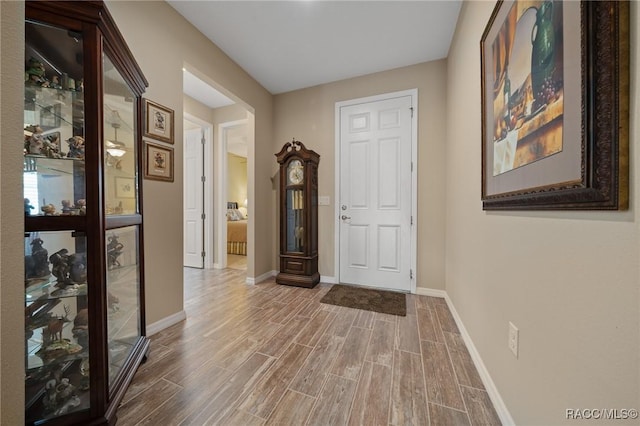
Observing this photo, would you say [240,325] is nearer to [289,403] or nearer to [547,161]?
[289,403]

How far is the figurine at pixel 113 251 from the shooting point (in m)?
1.29

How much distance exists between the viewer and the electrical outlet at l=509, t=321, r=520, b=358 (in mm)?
973

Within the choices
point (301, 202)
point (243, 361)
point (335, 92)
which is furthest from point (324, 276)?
point (335, 92)

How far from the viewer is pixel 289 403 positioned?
1186 mm

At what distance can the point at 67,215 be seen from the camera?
0.97 meters

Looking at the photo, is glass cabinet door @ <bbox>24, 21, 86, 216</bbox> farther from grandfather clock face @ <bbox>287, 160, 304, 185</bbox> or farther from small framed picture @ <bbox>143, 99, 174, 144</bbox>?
grandfather clock face @ <bbox>287, 160, 304, 185</bbox>

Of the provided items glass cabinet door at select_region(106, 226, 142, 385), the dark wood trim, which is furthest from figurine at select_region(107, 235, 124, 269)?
the dark wood trim

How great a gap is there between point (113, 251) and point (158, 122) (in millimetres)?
1149

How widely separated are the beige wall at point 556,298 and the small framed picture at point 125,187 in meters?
2.12

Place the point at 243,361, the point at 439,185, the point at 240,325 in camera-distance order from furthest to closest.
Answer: the point at 439,185 < the point at 240,325 < the point at 243,361

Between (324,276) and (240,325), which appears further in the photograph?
(324,276)

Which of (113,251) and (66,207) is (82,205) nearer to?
(66,207)

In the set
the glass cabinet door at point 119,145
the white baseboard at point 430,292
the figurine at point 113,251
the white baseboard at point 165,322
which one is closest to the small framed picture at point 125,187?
the glass cabinet door at point 119,145

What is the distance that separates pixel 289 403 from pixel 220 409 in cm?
35
